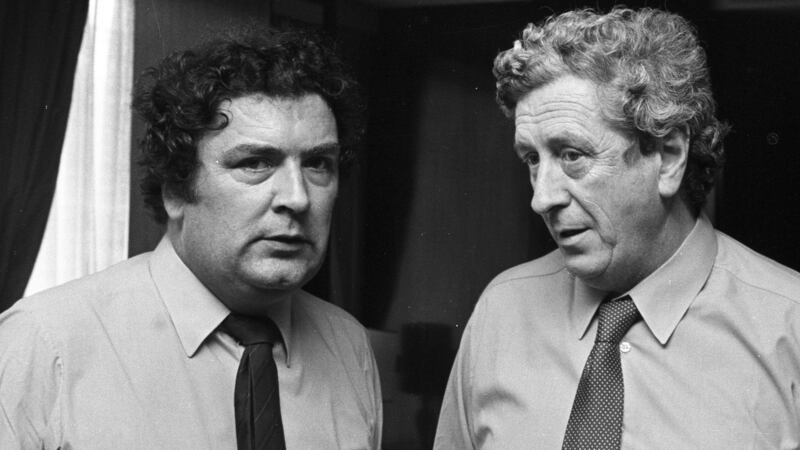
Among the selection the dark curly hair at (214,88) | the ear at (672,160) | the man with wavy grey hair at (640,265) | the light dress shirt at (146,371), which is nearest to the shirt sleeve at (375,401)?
the light dress shirt at (146,371)

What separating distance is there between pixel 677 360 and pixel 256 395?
102 cm

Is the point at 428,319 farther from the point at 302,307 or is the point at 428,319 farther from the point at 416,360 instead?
the point at 302,307

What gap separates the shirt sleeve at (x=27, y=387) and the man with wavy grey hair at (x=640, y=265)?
1.08 meters

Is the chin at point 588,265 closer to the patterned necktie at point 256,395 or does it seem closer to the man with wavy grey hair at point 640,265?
the man with wavy grey hair at point 640,265

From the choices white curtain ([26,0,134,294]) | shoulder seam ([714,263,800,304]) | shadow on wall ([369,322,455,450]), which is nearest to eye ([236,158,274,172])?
shoulder seam ([714,263,800,304])

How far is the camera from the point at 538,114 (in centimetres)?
242

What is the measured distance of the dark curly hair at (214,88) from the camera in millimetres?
2545

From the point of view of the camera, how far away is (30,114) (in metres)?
3.46

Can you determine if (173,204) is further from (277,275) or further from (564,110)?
(564,110)

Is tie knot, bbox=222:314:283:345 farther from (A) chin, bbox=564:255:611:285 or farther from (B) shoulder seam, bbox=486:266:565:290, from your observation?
(A) chin, bbox=564:255:611:285

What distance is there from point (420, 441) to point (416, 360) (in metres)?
0.29

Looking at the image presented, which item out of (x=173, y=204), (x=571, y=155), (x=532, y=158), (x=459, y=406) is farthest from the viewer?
(x=459, y=406)

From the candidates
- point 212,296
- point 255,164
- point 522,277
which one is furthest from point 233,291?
point 522,277

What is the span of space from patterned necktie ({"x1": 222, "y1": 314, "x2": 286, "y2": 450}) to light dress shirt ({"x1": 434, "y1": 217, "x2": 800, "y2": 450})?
0.54 meters
